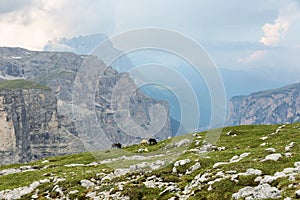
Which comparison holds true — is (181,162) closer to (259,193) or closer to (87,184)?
(87,184)

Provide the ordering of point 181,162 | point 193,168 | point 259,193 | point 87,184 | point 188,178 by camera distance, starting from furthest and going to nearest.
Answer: point 87,184 < point 181,162 < point 193,168 < point 188,178 < point 259,193

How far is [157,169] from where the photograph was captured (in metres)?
31.5

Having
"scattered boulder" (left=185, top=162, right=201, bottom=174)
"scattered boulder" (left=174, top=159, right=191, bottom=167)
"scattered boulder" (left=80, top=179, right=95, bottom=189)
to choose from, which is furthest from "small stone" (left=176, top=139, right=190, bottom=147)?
"scattered boulder" (left=80, top=179, right=95, bottom=189)

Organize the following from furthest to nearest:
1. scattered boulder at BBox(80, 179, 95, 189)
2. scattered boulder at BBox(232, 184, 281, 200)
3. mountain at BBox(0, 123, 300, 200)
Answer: scattered boulder at BBox(80, 179, 95, 189), mountain at BBox(0, 123, 300, 200), scattered boulder at BBox(232, 184, 281, 200)

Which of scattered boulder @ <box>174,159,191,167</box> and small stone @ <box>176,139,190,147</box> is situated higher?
small stone @ <box>176,139,190,147</box>

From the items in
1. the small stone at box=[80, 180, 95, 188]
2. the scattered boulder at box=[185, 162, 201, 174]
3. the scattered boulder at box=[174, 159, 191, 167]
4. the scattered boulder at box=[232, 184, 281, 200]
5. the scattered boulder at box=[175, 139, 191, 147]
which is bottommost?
the small stone at box=[80, 180, 95, 188]

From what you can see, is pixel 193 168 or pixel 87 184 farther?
pixel 87 184

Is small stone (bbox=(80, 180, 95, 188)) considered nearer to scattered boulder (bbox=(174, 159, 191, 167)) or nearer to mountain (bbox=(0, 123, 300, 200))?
mountain (bbox=(0, 123, 300, 200))

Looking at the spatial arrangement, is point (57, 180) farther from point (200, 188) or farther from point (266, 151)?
point (266, 151)

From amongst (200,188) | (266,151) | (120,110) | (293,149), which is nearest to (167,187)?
(200,188)

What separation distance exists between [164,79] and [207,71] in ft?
14.0

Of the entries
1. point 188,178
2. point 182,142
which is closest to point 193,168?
point 188,178

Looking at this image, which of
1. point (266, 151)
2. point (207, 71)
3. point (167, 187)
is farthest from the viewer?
point (207, 71)

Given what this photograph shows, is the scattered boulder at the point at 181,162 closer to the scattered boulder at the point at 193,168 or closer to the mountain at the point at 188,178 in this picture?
the mountain at the point at 188,178
